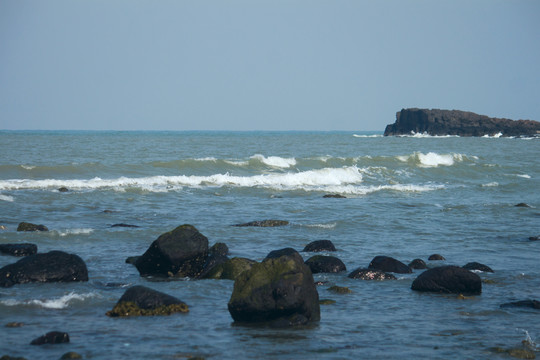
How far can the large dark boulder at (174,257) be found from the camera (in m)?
12.0

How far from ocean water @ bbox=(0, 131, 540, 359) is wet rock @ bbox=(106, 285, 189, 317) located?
0.70 feet

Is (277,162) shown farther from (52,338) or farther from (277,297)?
(52,338)

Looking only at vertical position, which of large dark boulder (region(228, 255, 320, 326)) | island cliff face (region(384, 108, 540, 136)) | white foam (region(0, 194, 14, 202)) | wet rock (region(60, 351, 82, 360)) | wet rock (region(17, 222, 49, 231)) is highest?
island cliff face (region(384, 108, 540, 136))

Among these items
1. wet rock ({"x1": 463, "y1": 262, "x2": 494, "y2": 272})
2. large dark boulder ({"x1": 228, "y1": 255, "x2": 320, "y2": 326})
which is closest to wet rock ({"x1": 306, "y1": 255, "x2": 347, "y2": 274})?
wet rock ({"x1": 463, "y1": 262, "x2": 494, "y2": 272})

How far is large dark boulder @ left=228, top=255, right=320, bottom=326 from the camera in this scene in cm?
867

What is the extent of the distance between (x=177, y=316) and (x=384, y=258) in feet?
16.4

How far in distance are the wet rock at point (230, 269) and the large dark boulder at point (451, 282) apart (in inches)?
125

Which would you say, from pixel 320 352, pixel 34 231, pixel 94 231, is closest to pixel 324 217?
pixel 94 231

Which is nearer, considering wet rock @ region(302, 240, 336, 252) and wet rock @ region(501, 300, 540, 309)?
wet rock @ region(501, 300, 540, 309)

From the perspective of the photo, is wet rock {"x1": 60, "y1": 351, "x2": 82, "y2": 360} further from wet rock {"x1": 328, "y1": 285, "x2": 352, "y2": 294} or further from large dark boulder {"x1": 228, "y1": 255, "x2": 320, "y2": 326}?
wet rock {"x1": 328, "y1": 285, "x2": 352, "y2": 294}

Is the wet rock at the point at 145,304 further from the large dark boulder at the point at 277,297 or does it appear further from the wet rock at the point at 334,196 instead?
the wet rock at the point at 334,196

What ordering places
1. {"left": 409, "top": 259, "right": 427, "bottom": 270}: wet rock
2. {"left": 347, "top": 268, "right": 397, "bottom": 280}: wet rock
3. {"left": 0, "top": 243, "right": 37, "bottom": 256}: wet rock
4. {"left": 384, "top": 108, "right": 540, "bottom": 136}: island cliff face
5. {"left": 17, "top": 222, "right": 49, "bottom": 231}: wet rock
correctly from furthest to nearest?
{"left": 384, "top": 108, "right": 540, "bottom": 136}: island cliff face, {"left": 17, "top": 222, "right": 49, "bottom": 231}: wet rock, {"left": 0, "top": 243, "right": 37, "bottom": 256}: wet rock, {"left": 409, "top": 259, "right": 427, "bottom": 270}: wet rock, {"left": 347, "top": 268, "right": 397, "bottom": 280}: wet rock

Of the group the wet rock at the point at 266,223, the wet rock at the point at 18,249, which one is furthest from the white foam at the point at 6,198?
the wet rock at the point at 18,249

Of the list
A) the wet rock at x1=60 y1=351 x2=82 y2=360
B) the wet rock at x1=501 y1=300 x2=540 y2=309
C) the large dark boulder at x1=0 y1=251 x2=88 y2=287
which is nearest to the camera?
the wet rock at x1=60 y1=351 x2=82 y2=360
